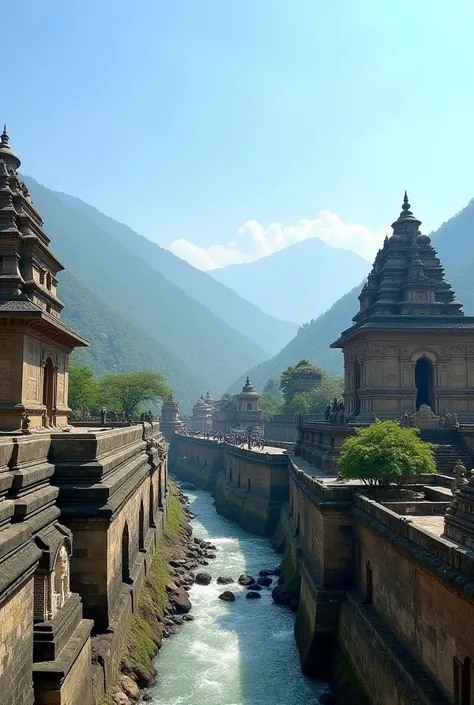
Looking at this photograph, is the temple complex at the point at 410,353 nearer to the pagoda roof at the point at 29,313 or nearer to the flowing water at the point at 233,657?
the flowing water at the point at 233,657

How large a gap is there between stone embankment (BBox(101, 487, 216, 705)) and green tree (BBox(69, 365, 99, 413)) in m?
25.9

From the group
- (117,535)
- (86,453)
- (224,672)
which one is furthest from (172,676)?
(86,453)

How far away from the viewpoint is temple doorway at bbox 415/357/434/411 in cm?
3862

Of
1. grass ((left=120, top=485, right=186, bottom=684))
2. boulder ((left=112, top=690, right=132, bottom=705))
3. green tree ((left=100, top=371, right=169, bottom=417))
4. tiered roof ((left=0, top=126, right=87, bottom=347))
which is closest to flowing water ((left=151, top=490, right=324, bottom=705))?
grass ((left=120, top=485, right=186, bottom=684))

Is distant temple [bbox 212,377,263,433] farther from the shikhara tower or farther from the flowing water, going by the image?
the flowing water

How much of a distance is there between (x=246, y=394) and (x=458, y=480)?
76336 millimetres

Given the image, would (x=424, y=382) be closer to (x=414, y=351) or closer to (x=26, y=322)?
(x=414, y=351)

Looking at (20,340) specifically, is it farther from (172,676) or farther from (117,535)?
(172,676)

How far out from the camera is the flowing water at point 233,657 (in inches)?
717

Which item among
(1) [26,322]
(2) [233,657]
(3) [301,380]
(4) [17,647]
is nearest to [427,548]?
(4) [17,647]

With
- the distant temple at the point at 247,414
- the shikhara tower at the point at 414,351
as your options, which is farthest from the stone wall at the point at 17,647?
the distant temple at the point at 247,414

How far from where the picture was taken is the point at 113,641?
49.6ft

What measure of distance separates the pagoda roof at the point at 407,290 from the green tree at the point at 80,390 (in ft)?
99.2

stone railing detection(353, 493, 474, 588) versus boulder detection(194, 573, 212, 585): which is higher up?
stone railing detection(353, 493, 474, 588)
